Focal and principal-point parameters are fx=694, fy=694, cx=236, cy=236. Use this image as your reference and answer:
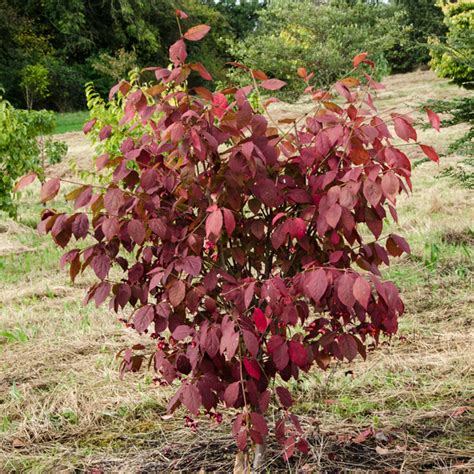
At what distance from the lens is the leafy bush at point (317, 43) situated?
23062 mm

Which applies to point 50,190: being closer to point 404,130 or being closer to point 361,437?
point 404,130

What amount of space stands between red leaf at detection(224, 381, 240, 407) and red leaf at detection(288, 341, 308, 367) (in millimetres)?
177

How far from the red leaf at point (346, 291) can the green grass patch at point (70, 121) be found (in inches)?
729

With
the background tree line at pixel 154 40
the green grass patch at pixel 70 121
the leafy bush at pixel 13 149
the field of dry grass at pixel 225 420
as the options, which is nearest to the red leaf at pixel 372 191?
the field of dry grass at pixel 225 420

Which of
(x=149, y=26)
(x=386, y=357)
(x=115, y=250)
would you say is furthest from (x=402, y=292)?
(x=149, y=26)

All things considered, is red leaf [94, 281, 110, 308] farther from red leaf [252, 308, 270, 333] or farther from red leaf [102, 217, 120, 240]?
red leaf [252, 308, 270, 333]

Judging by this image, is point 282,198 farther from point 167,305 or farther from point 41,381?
point 41,381

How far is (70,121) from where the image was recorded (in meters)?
23.6

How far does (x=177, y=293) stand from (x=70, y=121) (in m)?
22.8

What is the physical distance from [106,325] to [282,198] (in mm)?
2574

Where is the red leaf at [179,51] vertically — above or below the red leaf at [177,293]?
above

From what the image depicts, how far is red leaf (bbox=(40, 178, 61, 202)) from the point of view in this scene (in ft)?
6.13

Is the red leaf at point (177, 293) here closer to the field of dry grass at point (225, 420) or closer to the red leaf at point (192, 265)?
the red leaf at point (192, 265)

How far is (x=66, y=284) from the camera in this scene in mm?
5578
